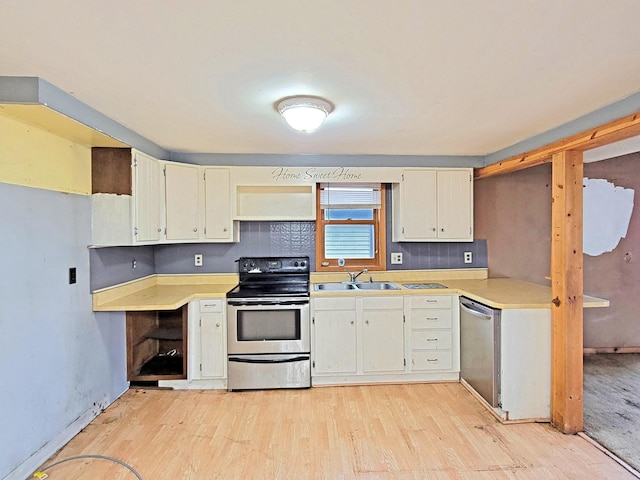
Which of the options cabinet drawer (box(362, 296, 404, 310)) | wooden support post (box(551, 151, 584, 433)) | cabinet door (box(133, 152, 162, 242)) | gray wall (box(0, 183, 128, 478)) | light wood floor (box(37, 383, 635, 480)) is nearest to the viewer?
gray wall (box(0, 183, 128, 478))

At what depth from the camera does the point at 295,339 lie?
325 centimetres

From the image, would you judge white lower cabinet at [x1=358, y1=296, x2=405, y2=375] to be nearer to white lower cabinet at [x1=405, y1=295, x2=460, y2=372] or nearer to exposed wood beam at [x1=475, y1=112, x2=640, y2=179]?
white lower cabinet at [x1=405, y1=295, x2=460, y2=372]

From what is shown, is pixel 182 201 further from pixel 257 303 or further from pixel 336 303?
pixel 336 303

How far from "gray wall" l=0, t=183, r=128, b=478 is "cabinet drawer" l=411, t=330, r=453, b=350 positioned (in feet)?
8.66

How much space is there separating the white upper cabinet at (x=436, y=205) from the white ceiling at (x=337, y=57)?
1092mm

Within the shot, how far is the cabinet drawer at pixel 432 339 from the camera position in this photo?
334 cm

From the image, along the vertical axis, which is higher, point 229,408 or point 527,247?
point 527,247

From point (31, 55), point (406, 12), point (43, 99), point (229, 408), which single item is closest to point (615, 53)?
point (406, 12)

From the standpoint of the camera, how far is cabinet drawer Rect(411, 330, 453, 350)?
11.0ft

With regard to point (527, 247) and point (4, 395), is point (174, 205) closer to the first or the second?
point (4, 395)

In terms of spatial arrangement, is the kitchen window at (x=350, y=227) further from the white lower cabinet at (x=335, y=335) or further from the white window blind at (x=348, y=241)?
the white lower cabinet at (x=335, y=335)

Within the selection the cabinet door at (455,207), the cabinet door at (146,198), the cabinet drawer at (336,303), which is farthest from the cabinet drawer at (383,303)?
the cabinet door at (146,198)

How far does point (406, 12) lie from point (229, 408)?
2897mm

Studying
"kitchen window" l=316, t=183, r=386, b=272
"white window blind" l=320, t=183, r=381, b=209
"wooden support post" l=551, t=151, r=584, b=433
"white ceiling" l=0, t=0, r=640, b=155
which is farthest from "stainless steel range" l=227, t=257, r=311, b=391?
"wooden support post" l=551, t=151, r=584, b=433
